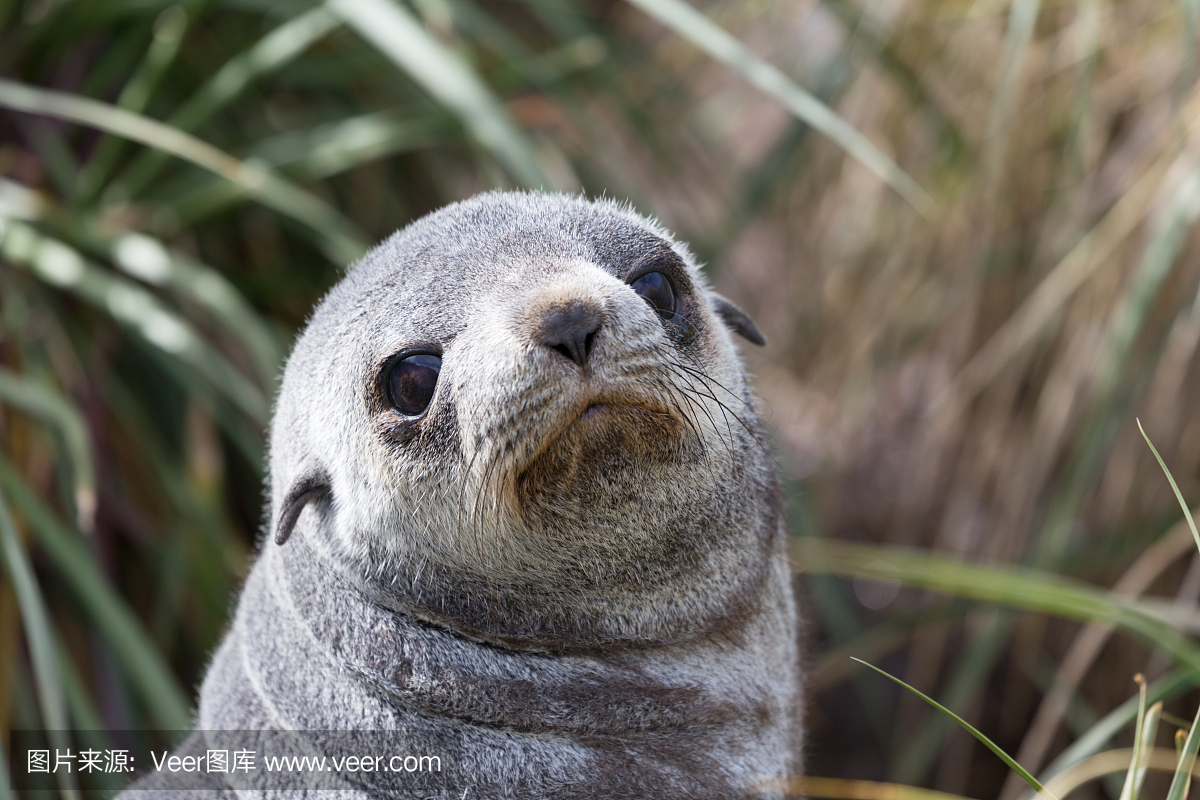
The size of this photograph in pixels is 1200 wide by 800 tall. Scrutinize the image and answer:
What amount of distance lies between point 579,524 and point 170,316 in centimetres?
181

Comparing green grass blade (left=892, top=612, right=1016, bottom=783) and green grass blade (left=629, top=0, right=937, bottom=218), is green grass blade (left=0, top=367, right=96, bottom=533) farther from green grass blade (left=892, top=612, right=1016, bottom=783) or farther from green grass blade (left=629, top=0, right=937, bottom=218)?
green grass blade (left=892, top=612, right=1016, bottom=783)

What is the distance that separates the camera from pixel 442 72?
2.47 meters

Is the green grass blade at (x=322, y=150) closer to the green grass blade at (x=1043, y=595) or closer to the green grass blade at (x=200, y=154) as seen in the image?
the green grass blade at (x=200, y=154)

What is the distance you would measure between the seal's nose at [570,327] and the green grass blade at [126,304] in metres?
1.66

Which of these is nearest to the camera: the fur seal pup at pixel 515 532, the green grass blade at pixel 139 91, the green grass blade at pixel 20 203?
the fur seal pup at pixel 515 532

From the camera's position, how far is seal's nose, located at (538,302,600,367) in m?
1.35

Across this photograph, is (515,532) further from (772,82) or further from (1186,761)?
(772,82)

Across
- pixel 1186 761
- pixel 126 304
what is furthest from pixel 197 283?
pixel 1186 761

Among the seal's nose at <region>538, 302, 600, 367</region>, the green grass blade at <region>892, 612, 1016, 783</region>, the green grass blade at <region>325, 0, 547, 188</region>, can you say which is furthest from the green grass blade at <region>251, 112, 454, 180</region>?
the green grass blade at <region>892, 612, 1016, 783</region>

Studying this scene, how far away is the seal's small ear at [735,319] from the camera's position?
1.89 m

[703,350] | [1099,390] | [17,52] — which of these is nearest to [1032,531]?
[1099,390]

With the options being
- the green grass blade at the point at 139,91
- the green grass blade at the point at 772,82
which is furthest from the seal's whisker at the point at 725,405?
the green grass blade at the point at 139,91

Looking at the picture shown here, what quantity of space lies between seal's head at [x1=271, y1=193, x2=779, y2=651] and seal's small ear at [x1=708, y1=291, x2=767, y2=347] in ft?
0.63

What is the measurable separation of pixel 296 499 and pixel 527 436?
0.42 metres
